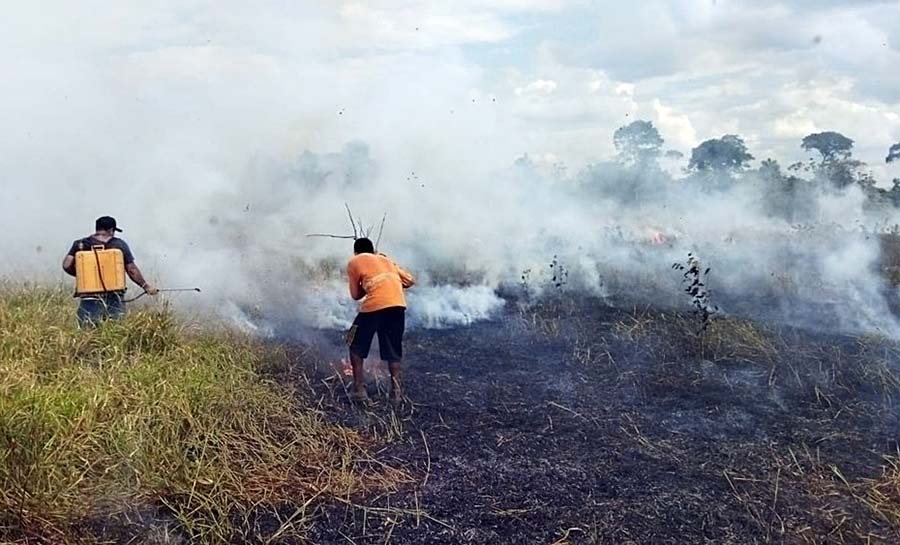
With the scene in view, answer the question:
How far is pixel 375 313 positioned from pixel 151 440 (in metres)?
2.41

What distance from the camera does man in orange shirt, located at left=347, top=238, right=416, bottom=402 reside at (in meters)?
6.96

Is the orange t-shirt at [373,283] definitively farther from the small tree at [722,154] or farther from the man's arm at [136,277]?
the small tree at [722,154]

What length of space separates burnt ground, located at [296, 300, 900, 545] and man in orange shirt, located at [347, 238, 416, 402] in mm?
300

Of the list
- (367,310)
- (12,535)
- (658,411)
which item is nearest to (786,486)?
(658,411)

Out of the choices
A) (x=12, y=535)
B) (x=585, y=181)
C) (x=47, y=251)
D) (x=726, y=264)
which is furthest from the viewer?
(x=585, y=181)

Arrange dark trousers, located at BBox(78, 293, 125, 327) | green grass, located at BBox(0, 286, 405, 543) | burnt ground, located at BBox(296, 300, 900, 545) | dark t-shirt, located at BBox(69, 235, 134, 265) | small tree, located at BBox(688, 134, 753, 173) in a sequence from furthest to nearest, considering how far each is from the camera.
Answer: small tree, located at BBox(688, 134, 753, 173)
dark t-shirt, located at BBox(69, 235, 134, 265)
dark trousers, located at BBox(78, 293, 125, 327)
burnt ground, located at BBox(296, 300, 900, 545)
green grass, located at BBox(0, 286, 405, 543)

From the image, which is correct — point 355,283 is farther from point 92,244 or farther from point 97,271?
point 92,244

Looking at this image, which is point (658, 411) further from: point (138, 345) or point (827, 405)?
point (138, 345)

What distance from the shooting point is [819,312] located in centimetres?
1055

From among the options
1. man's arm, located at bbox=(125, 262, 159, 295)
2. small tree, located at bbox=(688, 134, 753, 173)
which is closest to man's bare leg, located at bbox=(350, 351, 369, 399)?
man's arm, located at bbox=(125, 262, 159, 295)

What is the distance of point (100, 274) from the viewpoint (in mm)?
7367

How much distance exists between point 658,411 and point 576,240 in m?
7.08

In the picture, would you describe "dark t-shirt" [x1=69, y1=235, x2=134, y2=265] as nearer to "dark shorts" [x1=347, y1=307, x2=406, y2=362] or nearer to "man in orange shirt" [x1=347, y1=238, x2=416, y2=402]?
"man in orange shirt" [x1=347, y1=238, x2=416, y2=402]

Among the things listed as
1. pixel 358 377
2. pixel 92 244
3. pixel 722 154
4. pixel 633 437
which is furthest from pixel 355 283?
pixel 722 154
